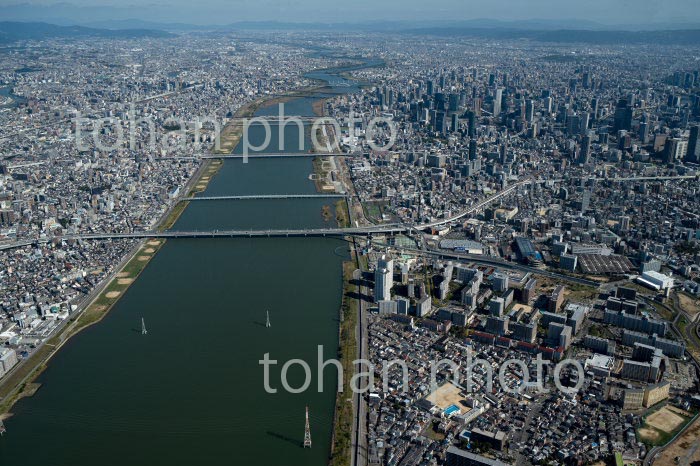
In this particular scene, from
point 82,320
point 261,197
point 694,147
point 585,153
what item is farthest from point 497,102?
point 82,320

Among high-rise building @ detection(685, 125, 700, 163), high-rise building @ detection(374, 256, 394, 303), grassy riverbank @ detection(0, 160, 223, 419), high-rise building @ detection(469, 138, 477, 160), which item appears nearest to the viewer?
grassy riverbank @ detection(0, 160, 223, 419)

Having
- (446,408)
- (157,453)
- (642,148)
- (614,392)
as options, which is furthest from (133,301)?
(642,148)

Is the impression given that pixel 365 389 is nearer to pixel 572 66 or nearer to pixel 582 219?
pixel 582 219

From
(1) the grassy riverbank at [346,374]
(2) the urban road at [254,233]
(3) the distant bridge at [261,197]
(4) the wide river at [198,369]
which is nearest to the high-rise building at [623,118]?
(3) the distant bridge at [261,197]

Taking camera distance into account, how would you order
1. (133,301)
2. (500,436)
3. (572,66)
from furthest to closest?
(572,66) → (133,301) → (500,436)

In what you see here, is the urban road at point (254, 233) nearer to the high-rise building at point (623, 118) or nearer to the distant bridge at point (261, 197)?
the distant bridge at point (261, 197)

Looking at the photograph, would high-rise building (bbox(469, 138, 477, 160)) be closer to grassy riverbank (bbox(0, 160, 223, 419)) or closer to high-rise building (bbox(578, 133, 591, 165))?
high-rise building (bbox(578, 133, 591, 165))

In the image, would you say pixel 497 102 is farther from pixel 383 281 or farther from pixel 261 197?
pixel 383 281

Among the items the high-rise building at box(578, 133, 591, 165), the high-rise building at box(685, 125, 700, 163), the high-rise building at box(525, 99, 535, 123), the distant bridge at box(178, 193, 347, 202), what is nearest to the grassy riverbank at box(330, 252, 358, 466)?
the distant bridge at box(178, 193, 347, 202)
